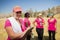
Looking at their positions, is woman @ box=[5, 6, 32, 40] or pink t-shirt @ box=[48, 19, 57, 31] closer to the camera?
woman @ box=[5, 6, 32, 40]

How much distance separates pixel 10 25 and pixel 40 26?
6.10 metres

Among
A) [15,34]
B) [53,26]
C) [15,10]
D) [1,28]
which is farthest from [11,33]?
[1,28]

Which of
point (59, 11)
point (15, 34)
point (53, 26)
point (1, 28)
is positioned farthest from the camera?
point (59, 11)

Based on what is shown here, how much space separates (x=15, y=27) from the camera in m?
3.69

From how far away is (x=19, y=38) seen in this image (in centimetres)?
361

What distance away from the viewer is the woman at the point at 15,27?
11.8ft

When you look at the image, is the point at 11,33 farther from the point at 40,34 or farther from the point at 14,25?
the point at 40,34

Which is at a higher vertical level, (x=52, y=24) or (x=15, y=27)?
(x=15, y=27)

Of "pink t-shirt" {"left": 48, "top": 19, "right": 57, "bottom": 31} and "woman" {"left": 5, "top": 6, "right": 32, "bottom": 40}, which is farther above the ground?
"woman" {"left": 5, "top": 6, "right": 32, "bottom": 40}

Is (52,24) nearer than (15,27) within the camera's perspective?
No

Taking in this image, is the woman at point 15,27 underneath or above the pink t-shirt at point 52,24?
above

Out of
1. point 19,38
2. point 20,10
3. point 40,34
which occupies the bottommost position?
point 40,34

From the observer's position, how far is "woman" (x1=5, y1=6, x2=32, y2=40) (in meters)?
3.59

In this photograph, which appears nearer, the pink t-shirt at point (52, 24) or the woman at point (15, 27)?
the woman at point (15, 27)
